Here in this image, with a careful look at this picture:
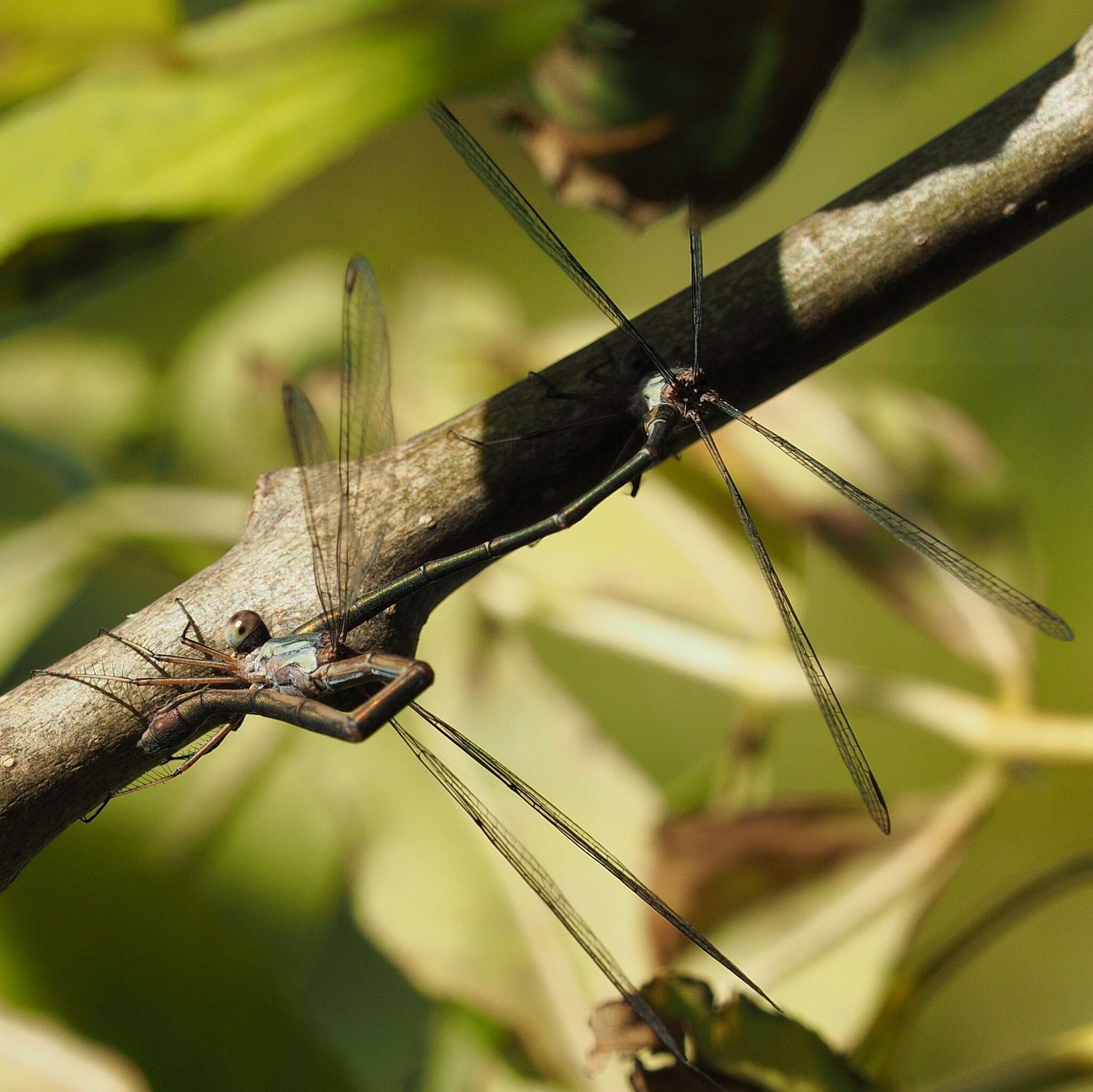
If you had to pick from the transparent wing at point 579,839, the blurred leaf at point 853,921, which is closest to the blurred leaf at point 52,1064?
the transparent wing at point 579,839

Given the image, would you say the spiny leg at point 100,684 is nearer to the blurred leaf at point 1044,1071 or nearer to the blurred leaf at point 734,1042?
the blurred leaf at point 734,1042

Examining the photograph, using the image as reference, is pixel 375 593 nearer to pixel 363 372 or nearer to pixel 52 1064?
pixel 363 372

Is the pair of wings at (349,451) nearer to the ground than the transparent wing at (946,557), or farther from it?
farther from it

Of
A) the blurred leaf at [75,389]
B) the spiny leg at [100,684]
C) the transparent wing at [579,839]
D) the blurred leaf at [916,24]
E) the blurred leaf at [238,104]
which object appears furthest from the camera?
the blurred leaf at [916,24]

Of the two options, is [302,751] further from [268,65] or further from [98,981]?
[268,65]

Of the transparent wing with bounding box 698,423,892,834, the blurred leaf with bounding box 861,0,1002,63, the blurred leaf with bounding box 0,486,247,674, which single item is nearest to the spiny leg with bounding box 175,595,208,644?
the transparent wing with bounding box 698,423,892,834

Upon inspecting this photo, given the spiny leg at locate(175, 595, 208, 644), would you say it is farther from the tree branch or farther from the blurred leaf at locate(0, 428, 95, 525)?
the blurred leaf at locate(0, 428, 95, 525)
